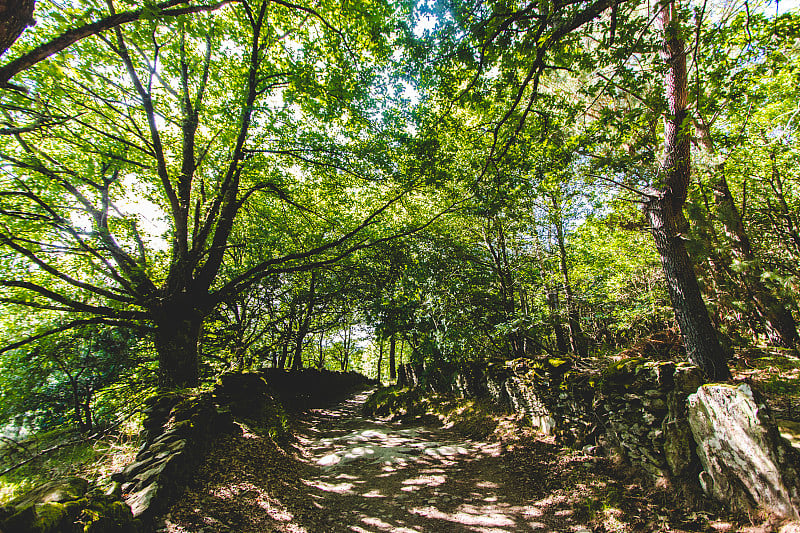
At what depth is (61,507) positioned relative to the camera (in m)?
2.76

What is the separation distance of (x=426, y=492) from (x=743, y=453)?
13.3 ft

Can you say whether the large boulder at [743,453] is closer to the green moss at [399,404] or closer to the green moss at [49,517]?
the green moss at [49,517]

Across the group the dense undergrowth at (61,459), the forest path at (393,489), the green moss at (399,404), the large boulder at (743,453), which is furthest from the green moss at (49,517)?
the green moss at (399,404)

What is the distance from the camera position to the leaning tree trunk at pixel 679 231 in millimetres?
4379

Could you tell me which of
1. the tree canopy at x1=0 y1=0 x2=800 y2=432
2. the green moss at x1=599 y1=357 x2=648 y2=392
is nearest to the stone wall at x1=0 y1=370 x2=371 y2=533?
the tree canopy at x1=0 y1=0 x2=800 y2=432

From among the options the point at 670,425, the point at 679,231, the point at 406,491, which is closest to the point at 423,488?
the point at 406,491

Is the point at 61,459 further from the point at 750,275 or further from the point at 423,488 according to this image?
the point at 750,275

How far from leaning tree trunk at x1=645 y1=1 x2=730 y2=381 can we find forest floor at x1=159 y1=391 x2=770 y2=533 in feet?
6.83

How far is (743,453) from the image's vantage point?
10.3 feet

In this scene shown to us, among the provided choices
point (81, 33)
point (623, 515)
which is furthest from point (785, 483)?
point (81, 33)

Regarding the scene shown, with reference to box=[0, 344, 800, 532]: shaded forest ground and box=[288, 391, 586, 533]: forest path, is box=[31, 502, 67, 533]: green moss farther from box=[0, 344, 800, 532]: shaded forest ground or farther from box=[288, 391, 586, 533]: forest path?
box=[288, 391, 586, 533]: forest path

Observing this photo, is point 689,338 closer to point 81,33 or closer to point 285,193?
point 81,33

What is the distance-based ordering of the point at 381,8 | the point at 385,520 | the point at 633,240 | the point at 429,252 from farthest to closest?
the point at 633,240
the point at 429,252
the point at 381,8
the point at 385,520

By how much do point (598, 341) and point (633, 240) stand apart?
4.27m
